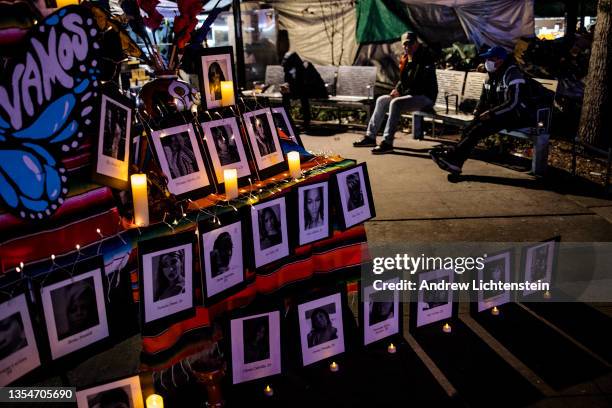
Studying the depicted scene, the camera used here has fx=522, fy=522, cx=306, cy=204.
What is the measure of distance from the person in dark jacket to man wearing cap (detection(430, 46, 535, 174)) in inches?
158

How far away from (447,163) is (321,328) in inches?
191

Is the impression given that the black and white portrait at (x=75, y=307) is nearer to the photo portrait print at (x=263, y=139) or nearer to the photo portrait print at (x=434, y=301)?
the photo portrait print at (x=263, y=139)

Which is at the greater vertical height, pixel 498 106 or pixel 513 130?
pixel 498 106

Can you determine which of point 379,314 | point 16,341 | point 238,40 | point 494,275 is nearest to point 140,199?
point 16,341

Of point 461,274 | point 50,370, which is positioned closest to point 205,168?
point 50,370

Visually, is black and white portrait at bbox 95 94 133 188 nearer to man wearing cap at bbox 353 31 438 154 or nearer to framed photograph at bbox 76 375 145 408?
framed photograph at bbox 76 375 145 408

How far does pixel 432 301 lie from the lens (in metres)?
3.65

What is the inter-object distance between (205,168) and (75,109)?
950 mm

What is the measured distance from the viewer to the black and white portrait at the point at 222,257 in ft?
9.58

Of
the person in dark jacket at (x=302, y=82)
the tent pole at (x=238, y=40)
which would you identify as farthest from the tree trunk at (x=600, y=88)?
→ the tent pole at (x=238, y=40)

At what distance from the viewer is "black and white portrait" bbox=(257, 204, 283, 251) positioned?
325cm

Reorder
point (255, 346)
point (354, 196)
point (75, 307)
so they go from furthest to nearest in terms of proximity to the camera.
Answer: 1. point (354, 196)
2. point (255, 346)
3. point (75, 307)

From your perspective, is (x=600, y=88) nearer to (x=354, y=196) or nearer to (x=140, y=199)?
(x=354, y=196)

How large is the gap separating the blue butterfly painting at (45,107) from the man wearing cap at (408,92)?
6874mm
